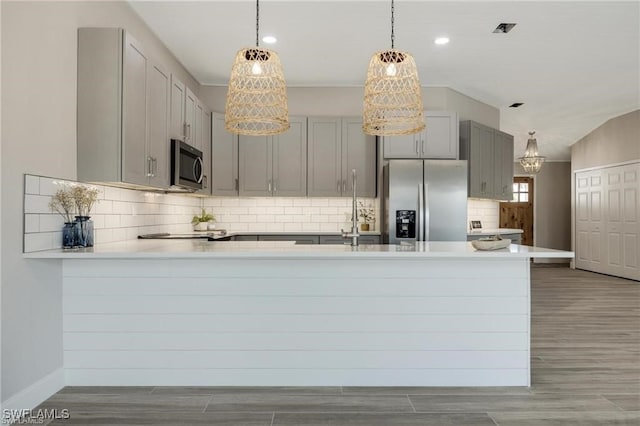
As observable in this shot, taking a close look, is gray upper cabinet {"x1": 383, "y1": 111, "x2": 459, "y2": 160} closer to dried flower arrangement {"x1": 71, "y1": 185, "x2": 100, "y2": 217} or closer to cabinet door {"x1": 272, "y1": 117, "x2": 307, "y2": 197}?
cabinet door {"x1": 272, "y1": 117, "x2": 307, "y2": 197}

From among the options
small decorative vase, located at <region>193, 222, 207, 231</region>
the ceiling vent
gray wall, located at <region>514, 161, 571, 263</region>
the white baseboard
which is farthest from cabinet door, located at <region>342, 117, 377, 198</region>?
gray wall, located at <region>514, 161, 571, 263</region>

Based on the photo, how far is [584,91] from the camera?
5949mm

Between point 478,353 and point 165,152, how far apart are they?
2702 mm

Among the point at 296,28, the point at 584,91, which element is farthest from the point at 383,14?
the point at 584,91

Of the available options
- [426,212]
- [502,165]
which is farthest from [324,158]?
[502,165]

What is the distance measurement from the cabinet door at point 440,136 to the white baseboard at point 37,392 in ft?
13.4

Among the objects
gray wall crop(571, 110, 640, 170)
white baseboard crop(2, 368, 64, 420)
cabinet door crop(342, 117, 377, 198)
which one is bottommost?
white baseboard crop(2, 368, 64, 420)

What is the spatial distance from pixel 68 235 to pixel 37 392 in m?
0.86

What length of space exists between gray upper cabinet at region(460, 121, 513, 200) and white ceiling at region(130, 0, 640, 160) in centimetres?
52

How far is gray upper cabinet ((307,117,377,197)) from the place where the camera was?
17.9 feet

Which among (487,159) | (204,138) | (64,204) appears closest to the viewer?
(64,204)

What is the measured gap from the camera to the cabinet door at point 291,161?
5.46 m

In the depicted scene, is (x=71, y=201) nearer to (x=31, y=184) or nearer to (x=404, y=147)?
(x=31, y=184)

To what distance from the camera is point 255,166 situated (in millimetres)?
5457
